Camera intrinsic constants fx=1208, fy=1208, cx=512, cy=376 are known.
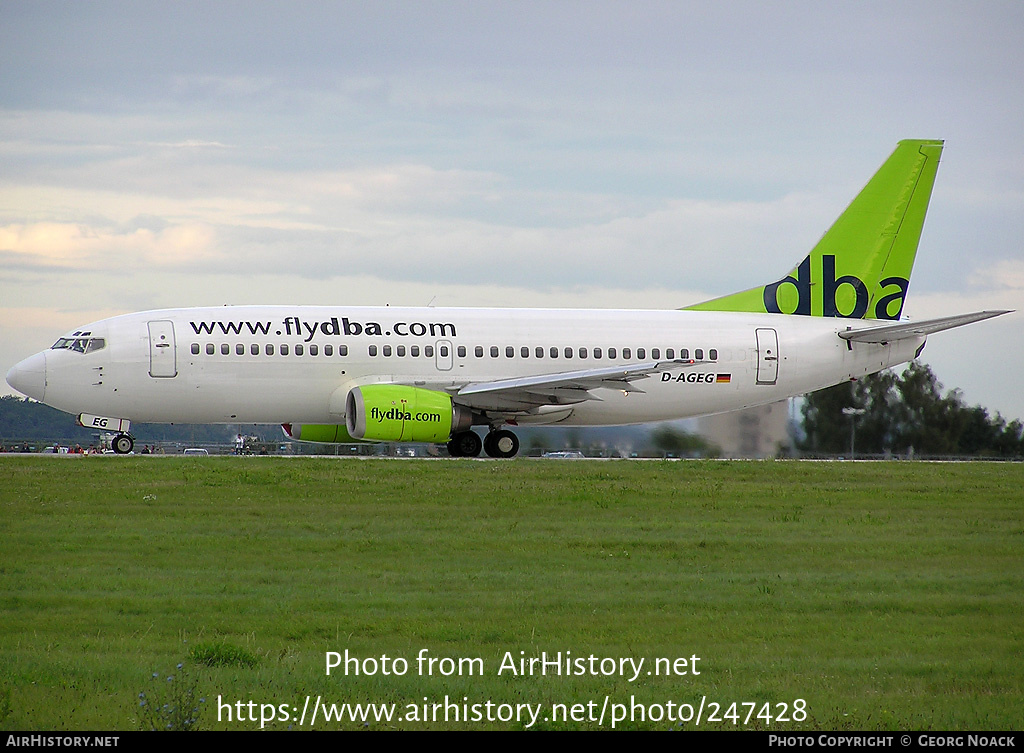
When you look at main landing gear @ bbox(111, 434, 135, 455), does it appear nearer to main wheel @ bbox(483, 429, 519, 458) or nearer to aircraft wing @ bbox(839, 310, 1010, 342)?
main wheel @ bbox(483, 429, 519, 458)

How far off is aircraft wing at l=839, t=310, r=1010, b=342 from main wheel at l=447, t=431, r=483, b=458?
1074 cm

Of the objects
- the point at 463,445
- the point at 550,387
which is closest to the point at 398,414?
the point at 463,445

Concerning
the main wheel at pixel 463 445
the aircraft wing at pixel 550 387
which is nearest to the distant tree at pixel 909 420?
the aircraft wing at pixel 550 387

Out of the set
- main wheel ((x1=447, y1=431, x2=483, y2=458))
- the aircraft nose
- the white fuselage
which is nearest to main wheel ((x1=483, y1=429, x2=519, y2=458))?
main wheel ((x1=447, y1=431, x2=483, y2=458))

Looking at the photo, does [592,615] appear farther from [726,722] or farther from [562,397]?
[562,397]

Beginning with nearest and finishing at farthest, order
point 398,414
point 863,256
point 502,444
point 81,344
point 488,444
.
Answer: point 398,414
point 81,344
point 502,444
point 488,444
point 863,256

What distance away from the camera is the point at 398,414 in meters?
28.3

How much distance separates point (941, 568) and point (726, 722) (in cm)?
669

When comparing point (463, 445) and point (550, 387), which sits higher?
point (550, 387)

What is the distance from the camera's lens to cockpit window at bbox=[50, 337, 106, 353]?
94.6 ft

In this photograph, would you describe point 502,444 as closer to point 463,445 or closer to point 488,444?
point 488,444

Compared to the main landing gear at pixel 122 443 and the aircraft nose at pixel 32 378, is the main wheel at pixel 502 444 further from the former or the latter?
the aircraft nose at pixel 32 378

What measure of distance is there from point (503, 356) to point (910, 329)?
1090 centimetres
